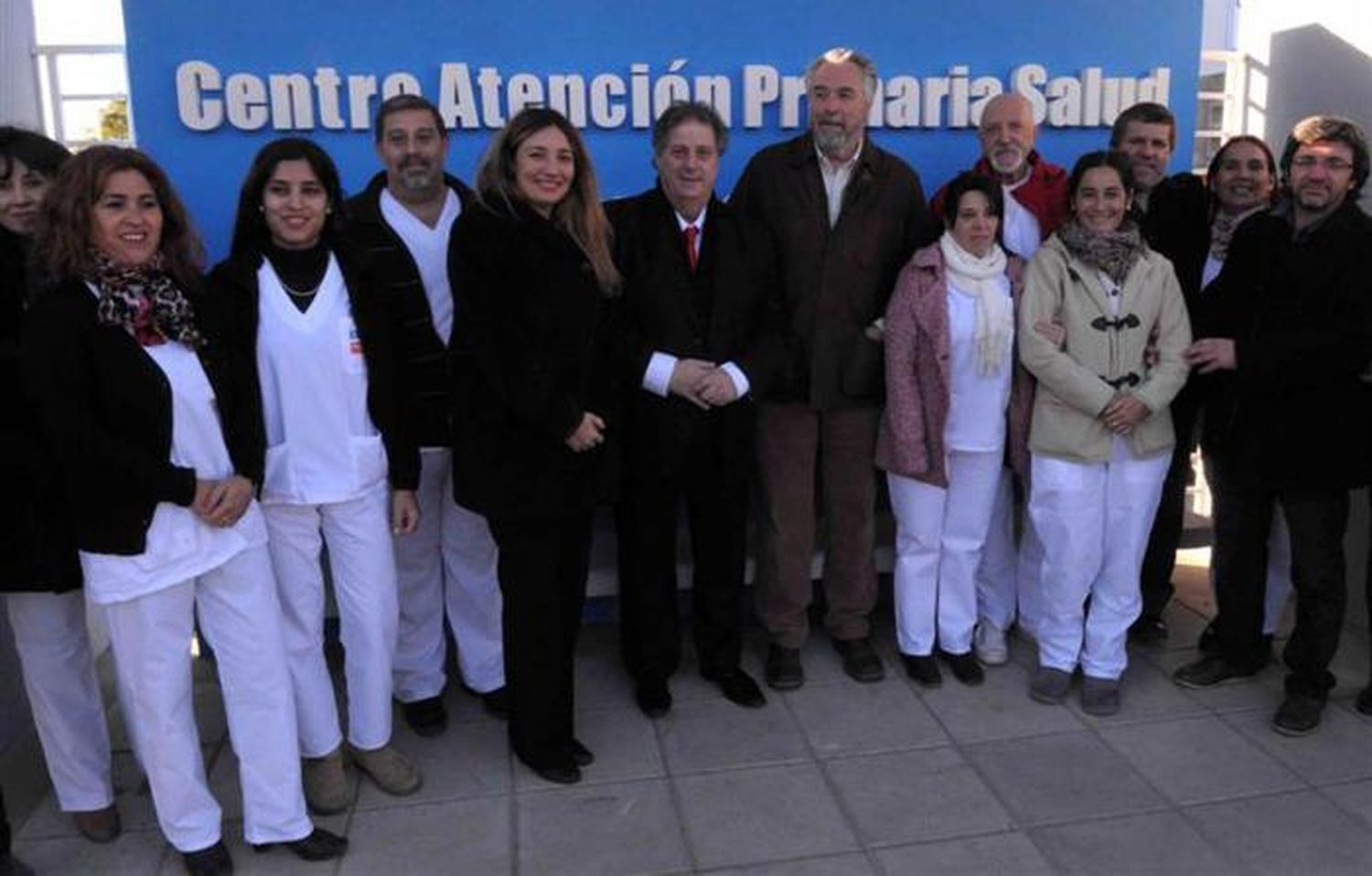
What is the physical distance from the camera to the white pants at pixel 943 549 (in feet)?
12.9

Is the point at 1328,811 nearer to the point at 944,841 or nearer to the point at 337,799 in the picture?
the point at 944,841

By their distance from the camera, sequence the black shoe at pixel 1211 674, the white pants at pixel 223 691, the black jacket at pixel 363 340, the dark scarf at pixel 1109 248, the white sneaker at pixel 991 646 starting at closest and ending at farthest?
the white pants at pixel 223 691
the black jacket at pixel 363 340
the dark scarf at pixel 1109 248
the black shoe at pixel 1211 674
the white sneaker at pixel 991 646

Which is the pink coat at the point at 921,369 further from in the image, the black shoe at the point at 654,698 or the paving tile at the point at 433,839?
the paving tile at the point at 433,839

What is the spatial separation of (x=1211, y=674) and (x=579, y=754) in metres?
2.33

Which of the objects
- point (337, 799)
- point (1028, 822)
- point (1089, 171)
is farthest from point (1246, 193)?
point (337, 799)

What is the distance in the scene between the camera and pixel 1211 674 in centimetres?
402

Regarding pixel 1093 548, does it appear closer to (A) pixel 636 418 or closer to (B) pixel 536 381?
(A) pixel 636 418

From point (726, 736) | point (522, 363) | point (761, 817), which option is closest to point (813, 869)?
point (761, 817)

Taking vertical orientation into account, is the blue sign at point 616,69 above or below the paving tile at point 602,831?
above

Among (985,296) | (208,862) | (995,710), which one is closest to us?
(208,862)

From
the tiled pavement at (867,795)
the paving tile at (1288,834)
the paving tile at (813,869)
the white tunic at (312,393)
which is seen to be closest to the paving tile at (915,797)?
the tiled pavement at (867,795)

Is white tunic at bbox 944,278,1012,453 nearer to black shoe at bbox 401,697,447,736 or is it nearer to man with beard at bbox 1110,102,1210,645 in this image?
man with beard at bbox 1110,102,1210,645

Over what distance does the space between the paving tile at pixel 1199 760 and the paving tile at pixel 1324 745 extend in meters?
0.05

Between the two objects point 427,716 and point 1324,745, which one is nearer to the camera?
point 1324,745
